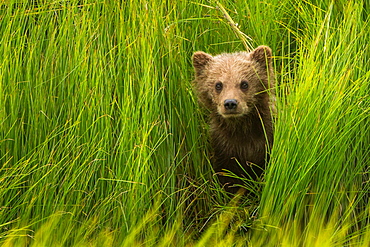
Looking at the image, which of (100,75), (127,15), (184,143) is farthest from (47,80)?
(184,143)

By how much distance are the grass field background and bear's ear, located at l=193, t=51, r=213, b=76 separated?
0.38 ft

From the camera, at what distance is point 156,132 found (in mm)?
5258

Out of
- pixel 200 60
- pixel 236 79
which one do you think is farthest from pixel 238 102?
pixel 200 60

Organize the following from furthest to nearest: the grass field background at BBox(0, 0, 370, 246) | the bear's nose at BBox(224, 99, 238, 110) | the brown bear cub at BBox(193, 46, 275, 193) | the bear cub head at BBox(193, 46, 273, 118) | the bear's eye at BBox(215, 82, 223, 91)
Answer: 1. the bear's eye at BBox(215, 82, 223, 91)
2. the brown bear cub at BBox(193, 46, 275, 193)
3. the bear cub head at BBox(193, 46, 273, 118)
4. the bear's nose at BBox(224, 99, 238, 110)
5. the grass field background at BBox(0, 0, 370, 246)

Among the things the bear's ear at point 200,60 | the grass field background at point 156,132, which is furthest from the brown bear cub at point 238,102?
the grass field background at point 156,132

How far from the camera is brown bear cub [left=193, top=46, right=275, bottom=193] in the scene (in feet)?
18.6

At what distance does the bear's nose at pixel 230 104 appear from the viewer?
17.8 feet

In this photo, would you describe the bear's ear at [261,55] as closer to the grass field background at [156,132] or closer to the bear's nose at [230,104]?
the grass field background at [156,132]

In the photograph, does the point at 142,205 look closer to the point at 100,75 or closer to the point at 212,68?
the point at 100,75

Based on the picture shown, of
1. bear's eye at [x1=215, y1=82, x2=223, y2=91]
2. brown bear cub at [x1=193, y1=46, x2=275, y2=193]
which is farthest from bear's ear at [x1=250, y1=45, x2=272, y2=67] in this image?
bear's eye at [x1=215, y1=82, x2=223, y2=91]

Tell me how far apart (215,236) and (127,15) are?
199cm

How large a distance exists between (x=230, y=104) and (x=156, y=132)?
661mm

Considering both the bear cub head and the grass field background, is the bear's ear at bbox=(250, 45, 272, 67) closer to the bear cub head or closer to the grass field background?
the bear cub head

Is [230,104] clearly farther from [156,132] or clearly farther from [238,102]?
[156,132]
